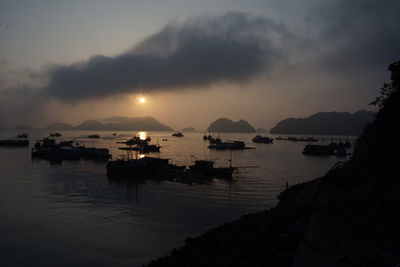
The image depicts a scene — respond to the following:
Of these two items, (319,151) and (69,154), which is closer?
(69,154)

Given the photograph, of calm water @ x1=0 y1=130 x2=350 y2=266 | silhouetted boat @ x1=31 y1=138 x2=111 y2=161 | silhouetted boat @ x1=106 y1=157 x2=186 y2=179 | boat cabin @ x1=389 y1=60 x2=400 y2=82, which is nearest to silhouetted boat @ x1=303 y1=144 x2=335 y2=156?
calm water @ x1=0 y1=130 x2=350 y2=266

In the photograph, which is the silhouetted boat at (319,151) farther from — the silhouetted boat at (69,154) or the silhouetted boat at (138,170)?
the silhouetted boat at (69,154)

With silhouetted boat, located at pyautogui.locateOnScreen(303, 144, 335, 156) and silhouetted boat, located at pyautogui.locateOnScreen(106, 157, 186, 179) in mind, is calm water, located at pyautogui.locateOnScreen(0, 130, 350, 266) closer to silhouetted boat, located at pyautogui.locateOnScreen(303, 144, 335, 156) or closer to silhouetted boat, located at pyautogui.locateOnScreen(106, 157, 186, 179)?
silhouetted boat, located at pyautogui.locateOnScreen(106, 157, 186, 179)

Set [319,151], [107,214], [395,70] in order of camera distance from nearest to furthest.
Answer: [395,70], [107,214], [319,151]

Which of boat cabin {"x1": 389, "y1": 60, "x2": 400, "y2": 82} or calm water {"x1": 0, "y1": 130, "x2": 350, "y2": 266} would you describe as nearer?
boat cabin {"x1": 389, "y1": 60, "x2": 400, "y2": 82}

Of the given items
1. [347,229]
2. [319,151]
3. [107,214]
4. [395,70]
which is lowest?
[107,214]

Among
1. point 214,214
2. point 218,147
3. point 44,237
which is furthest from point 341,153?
point 44,237

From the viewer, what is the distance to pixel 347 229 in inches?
327

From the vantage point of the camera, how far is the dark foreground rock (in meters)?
7.65

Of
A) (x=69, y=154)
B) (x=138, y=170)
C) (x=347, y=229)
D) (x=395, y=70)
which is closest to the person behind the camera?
(x=347, y=229)

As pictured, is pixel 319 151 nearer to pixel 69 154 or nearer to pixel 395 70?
pixel 69 154

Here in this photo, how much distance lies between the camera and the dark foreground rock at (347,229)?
7652 mm

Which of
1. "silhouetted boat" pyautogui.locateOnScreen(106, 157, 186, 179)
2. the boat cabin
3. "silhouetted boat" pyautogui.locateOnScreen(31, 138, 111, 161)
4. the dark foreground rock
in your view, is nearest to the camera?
the dark foreground rock

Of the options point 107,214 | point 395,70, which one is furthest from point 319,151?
point 395,70
